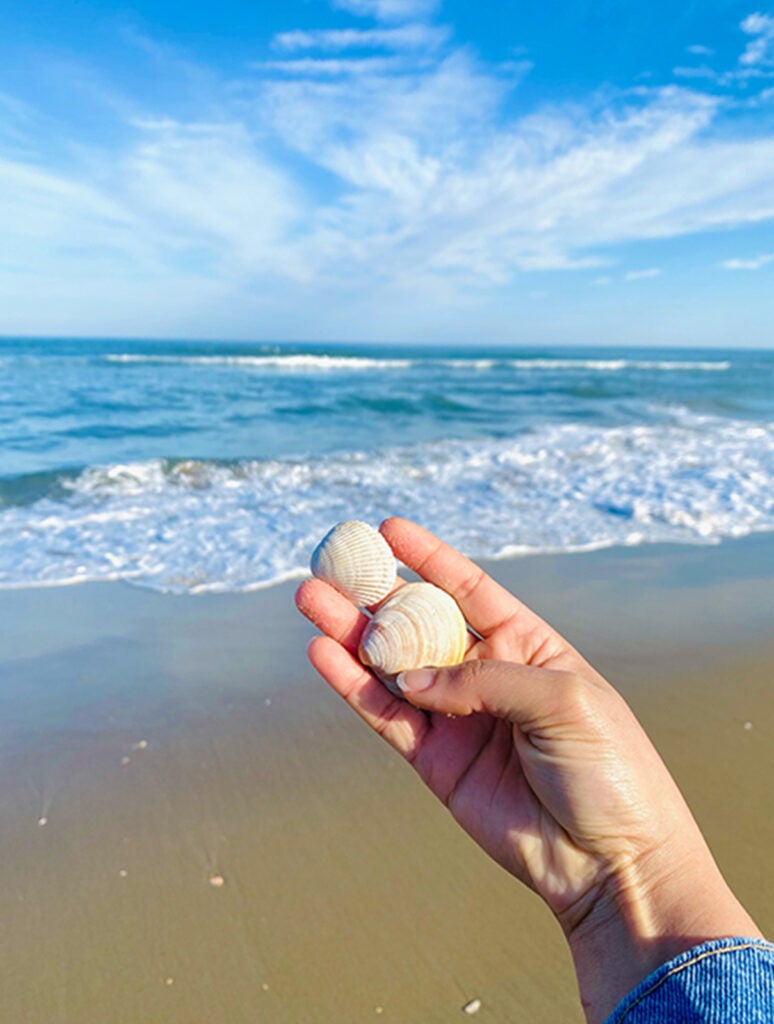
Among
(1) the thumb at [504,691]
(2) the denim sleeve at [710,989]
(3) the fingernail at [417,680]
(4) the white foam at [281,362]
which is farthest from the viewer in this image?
(4) the white foam at [281,362]

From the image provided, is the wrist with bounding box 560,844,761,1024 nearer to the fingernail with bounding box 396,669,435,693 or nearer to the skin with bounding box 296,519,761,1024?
the skin with bounding box 296,519,761,1024

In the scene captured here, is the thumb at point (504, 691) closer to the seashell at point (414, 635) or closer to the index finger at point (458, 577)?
the seashell at point (414, 635)

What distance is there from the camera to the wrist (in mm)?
1729

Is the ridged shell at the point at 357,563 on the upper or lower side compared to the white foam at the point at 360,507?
upper

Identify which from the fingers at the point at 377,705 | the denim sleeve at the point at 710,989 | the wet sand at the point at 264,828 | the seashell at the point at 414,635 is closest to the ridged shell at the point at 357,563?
the seashell at the point at 414,635

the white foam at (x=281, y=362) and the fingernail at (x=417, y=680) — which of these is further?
the white foam at (x=281, y=362)

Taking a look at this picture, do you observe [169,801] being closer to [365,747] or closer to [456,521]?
[365,747]

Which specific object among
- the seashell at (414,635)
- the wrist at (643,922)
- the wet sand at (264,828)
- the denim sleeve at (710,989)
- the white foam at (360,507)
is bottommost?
the wet sand at (264,828)

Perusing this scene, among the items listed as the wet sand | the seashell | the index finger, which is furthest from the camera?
the index finger

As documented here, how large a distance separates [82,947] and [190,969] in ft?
1.57

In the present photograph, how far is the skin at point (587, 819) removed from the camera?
5.92ft

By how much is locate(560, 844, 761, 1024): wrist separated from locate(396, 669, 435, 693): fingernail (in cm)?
78

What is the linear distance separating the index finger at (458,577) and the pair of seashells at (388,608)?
0.09 m

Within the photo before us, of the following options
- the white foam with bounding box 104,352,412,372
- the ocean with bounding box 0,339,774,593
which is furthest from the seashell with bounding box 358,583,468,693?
the white foam with bounding box 104,352,412,372
